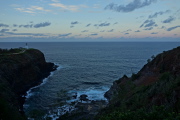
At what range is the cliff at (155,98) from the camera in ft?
35.3

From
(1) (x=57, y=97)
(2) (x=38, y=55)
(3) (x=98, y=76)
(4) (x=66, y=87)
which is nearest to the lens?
(1) (x=57, y=97)

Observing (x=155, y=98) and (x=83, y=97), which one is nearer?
(x=155, y=98)

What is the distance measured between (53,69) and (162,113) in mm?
69063

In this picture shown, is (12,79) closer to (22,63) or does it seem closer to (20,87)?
Answer: (20,87)

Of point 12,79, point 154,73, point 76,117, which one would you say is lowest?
point 76,117

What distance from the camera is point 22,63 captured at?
55.4 metres

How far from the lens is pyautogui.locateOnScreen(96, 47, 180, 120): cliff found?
10758mm

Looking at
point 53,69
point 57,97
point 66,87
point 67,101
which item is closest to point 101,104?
point 67,101

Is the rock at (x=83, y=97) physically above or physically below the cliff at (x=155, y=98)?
below

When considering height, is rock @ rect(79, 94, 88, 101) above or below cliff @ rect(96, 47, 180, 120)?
below

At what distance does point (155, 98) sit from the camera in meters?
19.6

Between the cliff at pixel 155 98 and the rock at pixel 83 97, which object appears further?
the rock at pixel 83 97

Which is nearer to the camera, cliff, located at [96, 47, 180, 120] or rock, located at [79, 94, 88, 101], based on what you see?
cliff, located at [96, 47, 180, 120]

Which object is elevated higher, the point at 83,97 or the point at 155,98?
the point at 155,98
